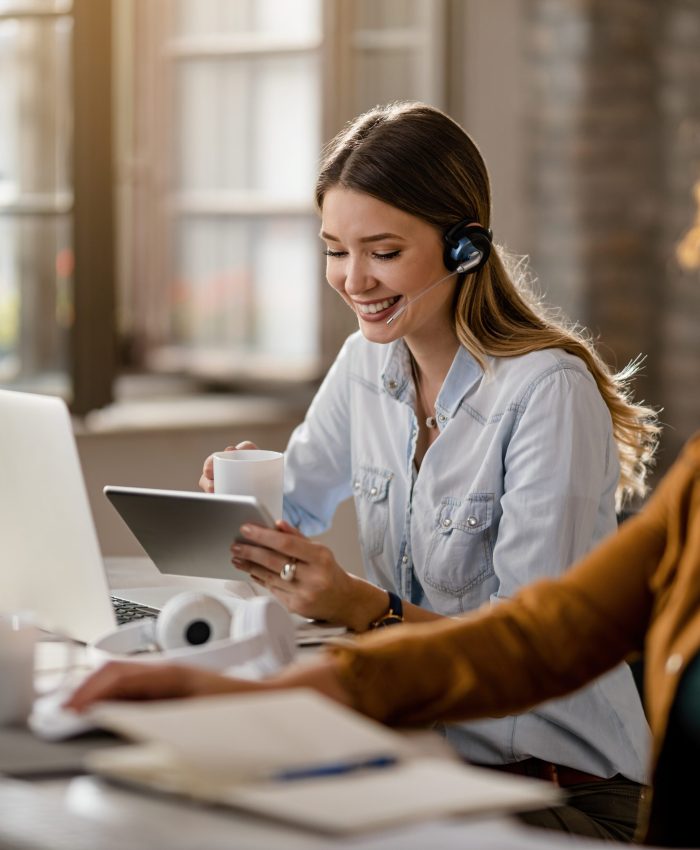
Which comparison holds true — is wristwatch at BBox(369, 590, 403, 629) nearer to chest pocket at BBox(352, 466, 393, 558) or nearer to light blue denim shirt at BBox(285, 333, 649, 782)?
light blue denim shirt at BBox(285, 333, 649, 782)

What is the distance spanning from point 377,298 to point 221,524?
540 mm

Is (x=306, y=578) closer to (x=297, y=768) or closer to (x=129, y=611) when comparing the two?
(x=129, y=611)

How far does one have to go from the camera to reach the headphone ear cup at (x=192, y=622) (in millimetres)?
1448

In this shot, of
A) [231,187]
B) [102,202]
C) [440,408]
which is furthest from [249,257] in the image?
[440,408]

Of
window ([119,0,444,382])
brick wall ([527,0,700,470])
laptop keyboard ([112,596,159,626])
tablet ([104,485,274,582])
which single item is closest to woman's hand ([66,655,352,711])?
tablet ([104,485,274,582])

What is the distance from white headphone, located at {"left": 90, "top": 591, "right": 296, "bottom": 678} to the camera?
133 cm

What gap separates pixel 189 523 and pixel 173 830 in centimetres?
70

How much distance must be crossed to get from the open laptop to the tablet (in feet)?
0.40

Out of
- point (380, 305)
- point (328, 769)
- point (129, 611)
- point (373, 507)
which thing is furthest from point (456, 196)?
point (328, 769)

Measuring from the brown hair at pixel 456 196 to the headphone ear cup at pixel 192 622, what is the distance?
26.5 inches

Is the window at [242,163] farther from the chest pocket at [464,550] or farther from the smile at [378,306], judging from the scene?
the chest pocket at [464,550]

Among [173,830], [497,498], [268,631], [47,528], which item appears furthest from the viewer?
[497,498]

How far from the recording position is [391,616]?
1.73 metres

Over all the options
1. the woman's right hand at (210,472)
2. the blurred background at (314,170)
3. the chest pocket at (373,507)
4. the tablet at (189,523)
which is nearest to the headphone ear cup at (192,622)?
the tablet at (189,523)
